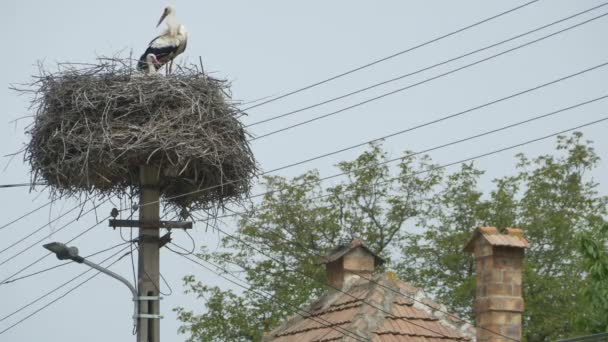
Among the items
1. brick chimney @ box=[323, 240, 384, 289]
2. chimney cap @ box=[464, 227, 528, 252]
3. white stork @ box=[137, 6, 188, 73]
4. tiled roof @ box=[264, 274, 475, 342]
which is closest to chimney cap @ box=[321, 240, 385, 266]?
brick chimney @ box=[323, 240, 384, 289]

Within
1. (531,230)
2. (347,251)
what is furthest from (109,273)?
(531,230)

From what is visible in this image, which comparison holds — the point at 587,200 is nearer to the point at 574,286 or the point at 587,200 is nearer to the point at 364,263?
the point at 574,286

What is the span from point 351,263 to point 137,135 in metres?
4.20

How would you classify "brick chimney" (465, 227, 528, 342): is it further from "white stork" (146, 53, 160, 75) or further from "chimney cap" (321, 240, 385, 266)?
"white stork" (146, 53, 160, 75)

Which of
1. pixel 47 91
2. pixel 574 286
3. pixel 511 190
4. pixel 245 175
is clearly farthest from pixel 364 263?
pixel 511 190

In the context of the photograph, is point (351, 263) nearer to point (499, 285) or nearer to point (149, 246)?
point (499, 285)

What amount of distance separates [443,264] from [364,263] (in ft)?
40.4

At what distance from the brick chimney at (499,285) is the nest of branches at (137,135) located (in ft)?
8.42

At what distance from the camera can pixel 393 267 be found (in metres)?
28.1

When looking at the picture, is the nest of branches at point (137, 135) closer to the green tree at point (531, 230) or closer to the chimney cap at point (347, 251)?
the chimney cap at point (347, 251)

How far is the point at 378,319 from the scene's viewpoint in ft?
47.9

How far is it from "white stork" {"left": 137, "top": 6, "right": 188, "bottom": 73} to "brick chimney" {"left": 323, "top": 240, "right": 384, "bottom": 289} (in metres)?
3.16

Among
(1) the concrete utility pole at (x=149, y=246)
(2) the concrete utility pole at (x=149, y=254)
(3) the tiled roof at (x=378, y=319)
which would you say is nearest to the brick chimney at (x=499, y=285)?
(3) the tiled roof at (x=378, y=319)

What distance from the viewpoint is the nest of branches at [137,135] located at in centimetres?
1263
